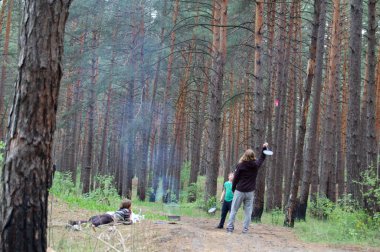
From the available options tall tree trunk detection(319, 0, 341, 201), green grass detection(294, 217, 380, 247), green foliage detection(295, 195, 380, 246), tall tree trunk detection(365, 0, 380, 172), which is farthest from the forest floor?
tall tree trunk detection(319, 0, 341, 201)

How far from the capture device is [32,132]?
441 cm

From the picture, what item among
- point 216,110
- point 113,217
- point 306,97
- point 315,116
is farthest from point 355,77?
point 113,217

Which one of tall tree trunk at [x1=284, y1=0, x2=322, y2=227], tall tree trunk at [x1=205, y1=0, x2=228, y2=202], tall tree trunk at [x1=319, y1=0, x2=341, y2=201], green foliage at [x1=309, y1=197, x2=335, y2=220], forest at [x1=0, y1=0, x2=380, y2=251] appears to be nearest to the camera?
forest at [x1=0, y1=0, x2=380, y2=251]

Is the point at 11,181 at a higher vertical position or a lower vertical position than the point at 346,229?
higher

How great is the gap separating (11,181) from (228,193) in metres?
7.72

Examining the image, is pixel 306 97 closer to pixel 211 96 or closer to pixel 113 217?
pixel 211 96

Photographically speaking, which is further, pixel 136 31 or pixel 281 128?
pixel 136 31

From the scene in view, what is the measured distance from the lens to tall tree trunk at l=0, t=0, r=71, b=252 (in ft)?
14.1

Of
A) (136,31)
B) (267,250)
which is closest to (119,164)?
(136,31)

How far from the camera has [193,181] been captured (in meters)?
31.7

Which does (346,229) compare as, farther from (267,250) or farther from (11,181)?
(11,181)

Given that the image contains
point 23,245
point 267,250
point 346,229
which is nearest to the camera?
point 23,245

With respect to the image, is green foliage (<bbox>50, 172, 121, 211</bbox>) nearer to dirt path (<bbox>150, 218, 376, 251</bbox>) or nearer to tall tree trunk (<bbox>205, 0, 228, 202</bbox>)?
tall tree trunk (<bbox>205, 0, 228, 202</bbox>)

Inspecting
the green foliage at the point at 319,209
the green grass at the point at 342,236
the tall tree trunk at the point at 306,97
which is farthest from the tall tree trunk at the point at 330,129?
the green grass at the point at 342,236
